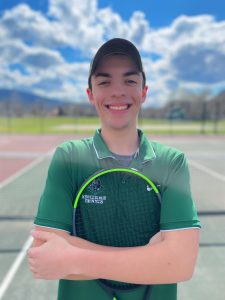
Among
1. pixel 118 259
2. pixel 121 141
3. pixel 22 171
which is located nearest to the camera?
pixel 118 259

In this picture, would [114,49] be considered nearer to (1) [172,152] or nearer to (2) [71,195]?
(1) [172,152]

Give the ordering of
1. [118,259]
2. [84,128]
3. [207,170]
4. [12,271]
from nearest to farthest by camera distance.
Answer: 1. [118,259]
2. [12,271]
3. [207,170]
4. [84,128]

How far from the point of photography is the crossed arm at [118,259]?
133 cm

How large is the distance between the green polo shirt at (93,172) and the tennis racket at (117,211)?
0.04 meters

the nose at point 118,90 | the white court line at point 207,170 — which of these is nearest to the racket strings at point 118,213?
the nose at point 118,90

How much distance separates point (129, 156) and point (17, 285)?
2.68 meters

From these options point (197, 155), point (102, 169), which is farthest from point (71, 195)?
point (197, 155)

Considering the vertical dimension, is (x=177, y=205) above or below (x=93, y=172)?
below

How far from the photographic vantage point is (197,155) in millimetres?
14719

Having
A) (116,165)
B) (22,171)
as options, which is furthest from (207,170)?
(116,165)

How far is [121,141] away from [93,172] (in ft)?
0.64

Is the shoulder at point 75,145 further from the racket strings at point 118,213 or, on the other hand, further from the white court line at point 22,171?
the white court line at point 22,171

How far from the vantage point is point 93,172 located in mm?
1485

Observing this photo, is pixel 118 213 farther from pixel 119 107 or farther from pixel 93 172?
pixel 119 107
